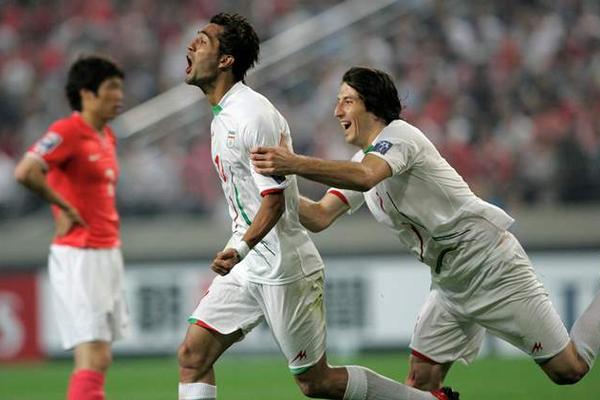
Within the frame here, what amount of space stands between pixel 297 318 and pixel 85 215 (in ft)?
6.77

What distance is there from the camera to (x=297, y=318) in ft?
19.9

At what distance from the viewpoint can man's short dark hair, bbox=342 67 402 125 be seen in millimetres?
6117

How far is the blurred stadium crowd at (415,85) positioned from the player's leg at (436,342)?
6804mm

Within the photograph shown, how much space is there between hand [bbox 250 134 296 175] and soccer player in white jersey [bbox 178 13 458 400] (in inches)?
16.0

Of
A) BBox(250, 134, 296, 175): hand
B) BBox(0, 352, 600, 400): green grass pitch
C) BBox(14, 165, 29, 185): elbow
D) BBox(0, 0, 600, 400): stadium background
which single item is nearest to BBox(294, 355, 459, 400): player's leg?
BBox(250, 134, 296, 175): hand

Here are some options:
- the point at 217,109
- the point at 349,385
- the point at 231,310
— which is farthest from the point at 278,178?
the point at 349,385

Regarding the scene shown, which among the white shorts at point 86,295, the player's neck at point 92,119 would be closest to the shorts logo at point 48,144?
the player's neck at point 92,119

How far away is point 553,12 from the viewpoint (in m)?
15.3

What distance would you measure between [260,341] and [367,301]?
1336 millimetres

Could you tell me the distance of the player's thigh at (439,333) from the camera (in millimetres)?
6656

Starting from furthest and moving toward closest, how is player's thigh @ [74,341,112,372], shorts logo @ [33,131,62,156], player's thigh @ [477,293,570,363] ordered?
shorts logo @ [33,131,62,156] → player's thigh @ [74,341,112,372] → player's thigh @ [477,293,570,363]

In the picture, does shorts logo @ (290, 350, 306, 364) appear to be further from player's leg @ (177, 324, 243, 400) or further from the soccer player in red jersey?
the soccer player in red jersey

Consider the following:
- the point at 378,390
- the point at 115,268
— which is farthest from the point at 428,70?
the point at 378,390

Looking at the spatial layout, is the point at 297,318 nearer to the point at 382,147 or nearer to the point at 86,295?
the point at 382,147
